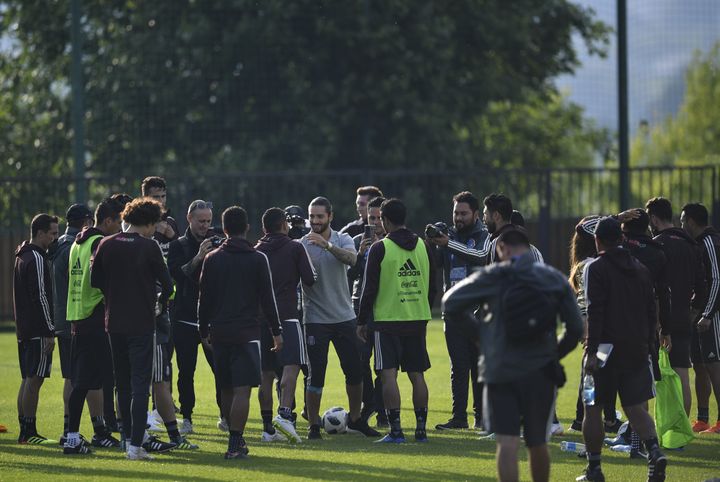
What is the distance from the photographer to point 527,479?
9281mm

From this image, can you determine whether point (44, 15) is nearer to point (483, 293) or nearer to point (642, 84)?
point (483, 293)

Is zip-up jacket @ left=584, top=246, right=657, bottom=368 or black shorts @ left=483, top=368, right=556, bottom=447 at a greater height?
zip-up jacket @ left=584, top=246, right=657, bottom=368

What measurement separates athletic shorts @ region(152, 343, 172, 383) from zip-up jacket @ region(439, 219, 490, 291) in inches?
109

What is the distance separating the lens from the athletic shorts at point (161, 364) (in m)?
10.9

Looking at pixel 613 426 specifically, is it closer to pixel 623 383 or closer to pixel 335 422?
pixel 335 422

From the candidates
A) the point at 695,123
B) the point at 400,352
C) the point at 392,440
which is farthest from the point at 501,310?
the point at 695,123

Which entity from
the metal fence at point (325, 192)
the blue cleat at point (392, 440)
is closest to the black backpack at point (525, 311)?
the blue cleat at point (392, 440)

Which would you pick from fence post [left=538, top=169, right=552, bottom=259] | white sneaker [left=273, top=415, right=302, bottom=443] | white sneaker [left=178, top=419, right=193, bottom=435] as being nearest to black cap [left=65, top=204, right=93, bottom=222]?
white sneaker [left=178, top=419, right=193, bottom=435]

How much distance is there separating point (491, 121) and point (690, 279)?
2172 centimetres

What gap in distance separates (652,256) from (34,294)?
5.61 metres

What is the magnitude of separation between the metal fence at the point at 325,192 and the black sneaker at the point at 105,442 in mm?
13793

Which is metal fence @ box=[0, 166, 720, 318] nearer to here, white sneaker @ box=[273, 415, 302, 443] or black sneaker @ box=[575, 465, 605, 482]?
white sneaker @ box=[273, 415, 302, 443]

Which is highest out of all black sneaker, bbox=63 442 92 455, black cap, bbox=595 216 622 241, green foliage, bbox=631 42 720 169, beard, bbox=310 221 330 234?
green foliage, bbox=631 42 720 169

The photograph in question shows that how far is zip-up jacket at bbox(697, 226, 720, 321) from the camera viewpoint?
1165 centimetres
